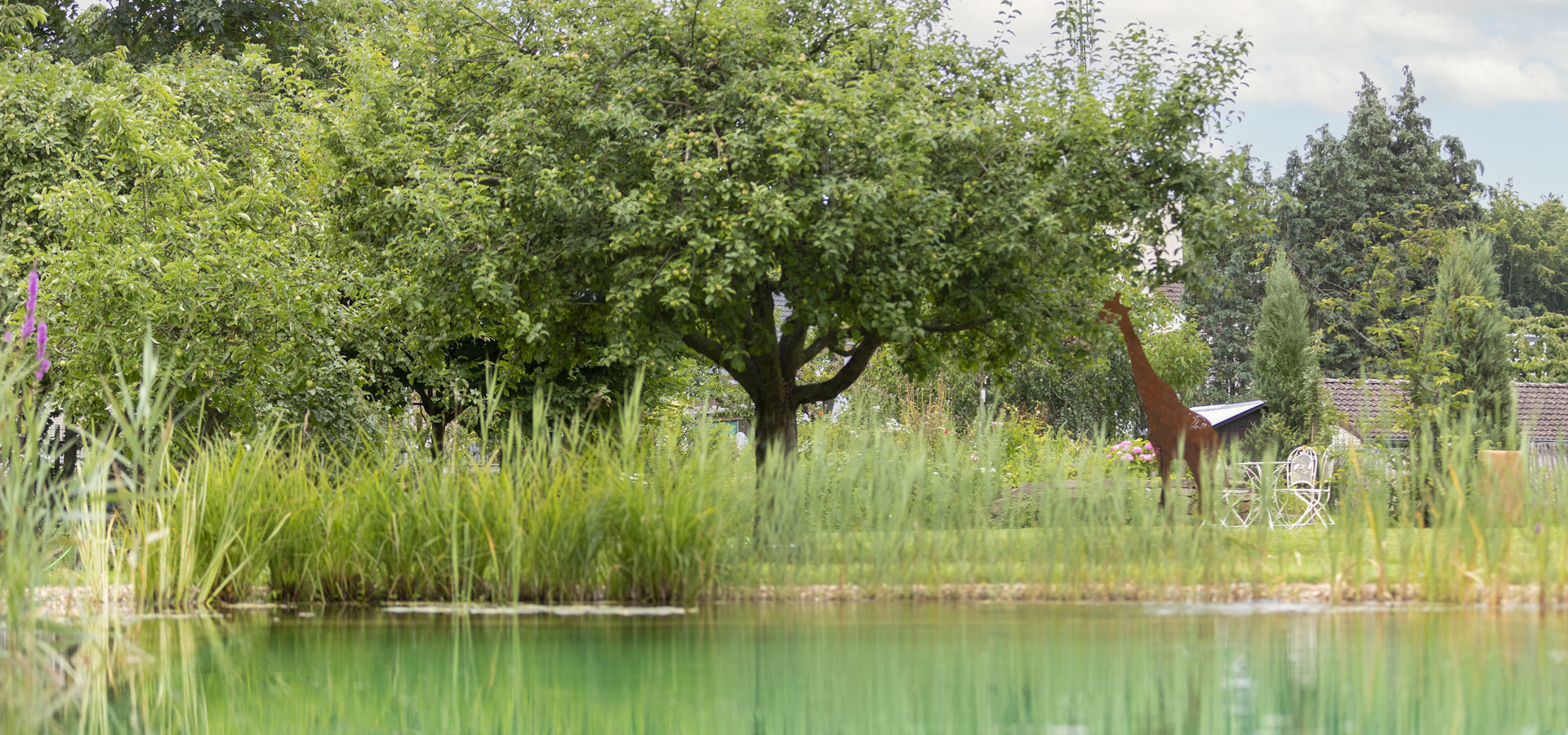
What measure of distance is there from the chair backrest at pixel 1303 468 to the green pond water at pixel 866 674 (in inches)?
315

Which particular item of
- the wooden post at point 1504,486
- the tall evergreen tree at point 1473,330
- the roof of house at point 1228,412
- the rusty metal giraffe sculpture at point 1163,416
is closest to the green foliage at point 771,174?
the rusty metal giraffe sculpture at point 1163,416

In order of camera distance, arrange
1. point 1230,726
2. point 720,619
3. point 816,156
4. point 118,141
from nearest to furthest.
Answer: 1. point 1230,726
2. point 720,619
3. point 816,156
4. point 118,141

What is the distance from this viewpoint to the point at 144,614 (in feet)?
23.5

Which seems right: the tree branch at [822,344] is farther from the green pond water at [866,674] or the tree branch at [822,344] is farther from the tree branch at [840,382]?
the green pond water at [866,674]

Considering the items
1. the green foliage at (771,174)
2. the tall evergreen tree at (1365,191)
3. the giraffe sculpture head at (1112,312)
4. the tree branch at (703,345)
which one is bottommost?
the tree branch at (703,345)

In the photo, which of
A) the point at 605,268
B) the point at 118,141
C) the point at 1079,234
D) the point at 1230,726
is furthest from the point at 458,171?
the point at 1230,726

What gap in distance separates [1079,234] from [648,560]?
428 cm

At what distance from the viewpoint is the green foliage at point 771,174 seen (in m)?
9.30

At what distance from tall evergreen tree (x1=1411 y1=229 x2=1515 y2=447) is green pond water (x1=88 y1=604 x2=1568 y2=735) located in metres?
13.3

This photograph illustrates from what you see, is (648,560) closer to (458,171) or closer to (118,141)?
(458,171)

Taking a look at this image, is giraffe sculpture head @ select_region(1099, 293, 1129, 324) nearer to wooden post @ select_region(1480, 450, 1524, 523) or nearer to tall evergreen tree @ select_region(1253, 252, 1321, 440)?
wooden post @ select_region(1480, 450, 1524, 523)

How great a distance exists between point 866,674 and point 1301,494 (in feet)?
31.4

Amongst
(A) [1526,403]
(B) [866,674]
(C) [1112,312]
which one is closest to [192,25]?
(C) [1112,312]

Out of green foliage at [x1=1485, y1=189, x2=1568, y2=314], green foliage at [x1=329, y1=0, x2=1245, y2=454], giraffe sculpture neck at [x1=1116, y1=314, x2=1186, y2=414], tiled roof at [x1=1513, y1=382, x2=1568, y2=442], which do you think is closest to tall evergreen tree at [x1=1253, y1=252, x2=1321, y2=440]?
giraffe sculpture neck at [x1=1116, y1=314, x2=1186, y2=414]
